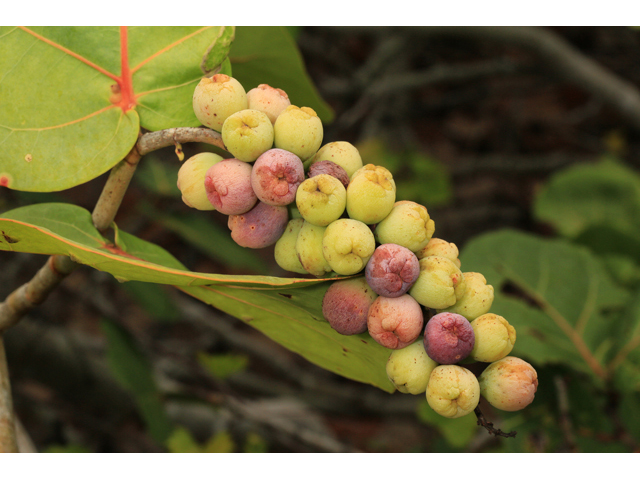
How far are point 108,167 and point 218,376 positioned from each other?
1492 mm

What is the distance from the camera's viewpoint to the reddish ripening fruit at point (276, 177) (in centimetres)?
64

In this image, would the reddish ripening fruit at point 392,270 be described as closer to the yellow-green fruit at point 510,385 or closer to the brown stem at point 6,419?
the yellow-green fruit at point 510,385

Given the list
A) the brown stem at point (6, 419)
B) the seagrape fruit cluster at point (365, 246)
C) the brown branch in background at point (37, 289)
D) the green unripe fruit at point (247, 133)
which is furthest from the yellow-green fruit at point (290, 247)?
the brown stem at point (6, 419)

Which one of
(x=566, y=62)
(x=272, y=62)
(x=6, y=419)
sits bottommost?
(x=6, y=419)

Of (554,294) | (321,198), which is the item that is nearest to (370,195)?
(321,198)

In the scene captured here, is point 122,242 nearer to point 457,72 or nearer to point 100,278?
point 100,278

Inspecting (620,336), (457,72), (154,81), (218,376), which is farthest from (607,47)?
(154,81)

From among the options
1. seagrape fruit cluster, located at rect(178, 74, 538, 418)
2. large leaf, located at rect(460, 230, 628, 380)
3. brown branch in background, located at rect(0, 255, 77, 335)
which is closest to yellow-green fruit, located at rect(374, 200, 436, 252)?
seagrape fruit cluster, located at rect(178, 74, 538, 418)

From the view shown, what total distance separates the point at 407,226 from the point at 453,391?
0.64 feet

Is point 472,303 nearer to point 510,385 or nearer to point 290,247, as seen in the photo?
point 510,385

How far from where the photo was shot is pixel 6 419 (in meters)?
0.75

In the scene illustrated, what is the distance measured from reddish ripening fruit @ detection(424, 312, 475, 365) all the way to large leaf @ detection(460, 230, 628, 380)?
950mm

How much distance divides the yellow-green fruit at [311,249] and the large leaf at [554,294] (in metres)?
0.99

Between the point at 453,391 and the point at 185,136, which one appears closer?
the point at 453,391
